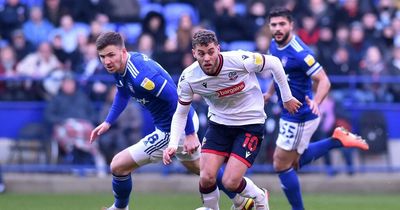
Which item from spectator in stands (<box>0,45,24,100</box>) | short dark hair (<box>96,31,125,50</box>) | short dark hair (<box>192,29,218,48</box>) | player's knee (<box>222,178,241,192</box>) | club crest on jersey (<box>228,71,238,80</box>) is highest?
short dark hair (<box>192,29,218,48</box>)

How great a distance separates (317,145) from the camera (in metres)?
12.1

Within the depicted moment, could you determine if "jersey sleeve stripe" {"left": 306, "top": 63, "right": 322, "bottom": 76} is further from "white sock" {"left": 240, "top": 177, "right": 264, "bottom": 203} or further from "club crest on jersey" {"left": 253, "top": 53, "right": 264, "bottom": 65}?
"white sock" {"left": 240, "top": 177, "right": 264, "bottom": 203}

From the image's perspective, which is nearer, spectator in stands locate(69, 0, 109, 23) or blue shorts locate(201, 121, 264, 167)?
blue shorts locate(201, 121, 264, 167)

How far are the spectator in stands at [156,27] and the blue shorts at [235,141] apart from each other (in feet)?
24.1

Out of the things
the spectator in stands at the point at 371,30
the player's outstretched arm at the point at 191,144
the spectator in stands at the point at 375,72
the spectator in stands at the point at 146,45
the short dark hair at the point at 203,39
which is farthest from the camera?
the spectator in stands at the point at 371,30

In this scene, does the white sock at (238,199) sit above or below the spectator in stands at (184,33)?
above

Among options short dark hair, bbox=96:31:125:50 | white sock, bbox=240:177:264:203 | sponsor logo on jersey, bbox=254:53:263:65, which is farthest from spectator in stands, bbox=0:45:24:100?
sponsor logo on jersey, bbox=254:53:263:65

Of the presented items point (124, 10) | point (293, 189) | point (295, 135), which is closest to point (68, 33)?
point (124, 10)

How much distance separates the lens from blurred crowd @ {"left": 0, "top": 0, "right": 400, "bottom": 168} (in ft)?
50.6

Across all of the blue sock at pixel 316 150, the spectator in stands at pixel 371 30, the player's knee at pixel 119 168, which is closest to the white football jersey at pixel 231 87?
the player's knee at pixel 119 168

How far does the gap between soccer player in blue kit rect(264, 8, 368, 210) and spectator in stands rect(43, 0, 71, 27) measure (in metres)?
7.27

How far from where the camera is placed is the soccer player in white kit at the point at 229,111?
9633 millimetres

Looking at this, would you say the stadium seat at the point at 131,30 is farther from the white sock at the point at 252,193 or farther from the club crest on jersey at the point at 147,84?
the white sock at the point at 252,193

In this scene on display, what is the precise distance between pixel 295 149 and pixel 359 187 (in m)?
3.96
